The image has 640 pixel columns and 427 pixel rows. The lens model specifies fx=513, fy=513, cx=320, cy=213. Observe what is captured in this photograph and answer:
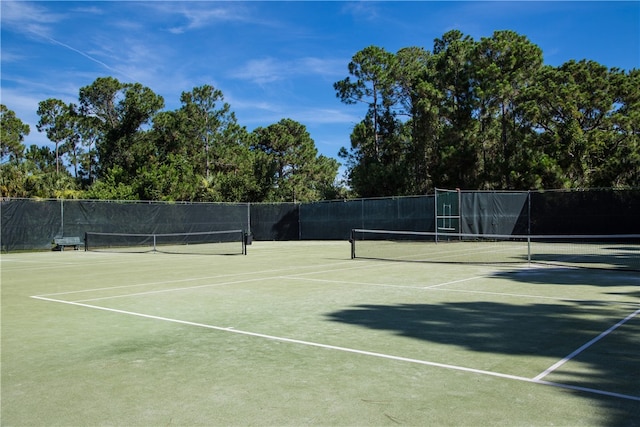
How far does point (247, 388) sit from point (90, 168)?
61.9 meters

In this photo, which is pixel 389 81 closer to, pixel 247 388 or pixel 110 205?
pixel 110 205

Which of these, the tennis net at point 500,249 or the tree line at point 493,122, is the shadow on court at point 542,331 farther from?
the tree line at point 493,122

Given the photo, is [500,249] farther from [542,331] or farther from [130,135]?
[130,135]

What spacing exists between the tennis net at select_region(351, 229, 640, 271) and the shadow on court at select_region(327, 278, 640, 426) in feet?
19.5

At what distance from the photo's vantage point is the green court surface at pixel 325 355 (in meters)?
3.36

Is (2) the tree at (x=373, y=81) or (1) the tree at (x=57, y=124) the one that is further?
(1) the tree at (x=57, y=124)

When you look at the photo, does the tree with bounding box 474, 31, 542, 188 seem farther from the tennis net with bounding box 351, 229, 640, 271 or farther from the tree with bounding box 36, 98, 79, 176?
the tree with bounding box 36, 98, 79, 176

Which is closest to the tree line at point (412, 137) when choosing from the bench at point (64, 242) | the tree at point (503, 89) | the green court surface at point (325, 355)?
the tree at point (503, 89)

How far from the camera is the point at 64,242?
23.2 meters

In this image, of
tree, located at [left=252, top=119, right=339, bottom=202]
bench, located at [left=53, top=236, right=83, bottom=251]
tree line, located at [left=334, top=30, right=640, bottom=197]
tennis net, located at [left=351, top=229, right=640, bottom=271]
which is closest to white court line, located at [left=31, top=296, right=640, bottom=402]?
tennis net, located at [left=351, top=229, right=640, bottom=271]

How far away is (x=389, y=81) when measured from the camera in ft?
131

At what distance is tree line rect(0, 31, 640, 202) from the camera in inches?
1176

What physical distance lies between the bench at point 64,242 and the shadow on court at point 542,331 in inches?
788

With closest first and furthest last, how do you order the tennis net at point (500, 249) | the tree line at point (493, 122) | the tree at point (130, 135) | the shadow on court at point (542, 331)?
the shadow on court at point (542, 331), the tennis net at point (500, 249), the tree line at point (493, 122), the tree at point (130, 135)
